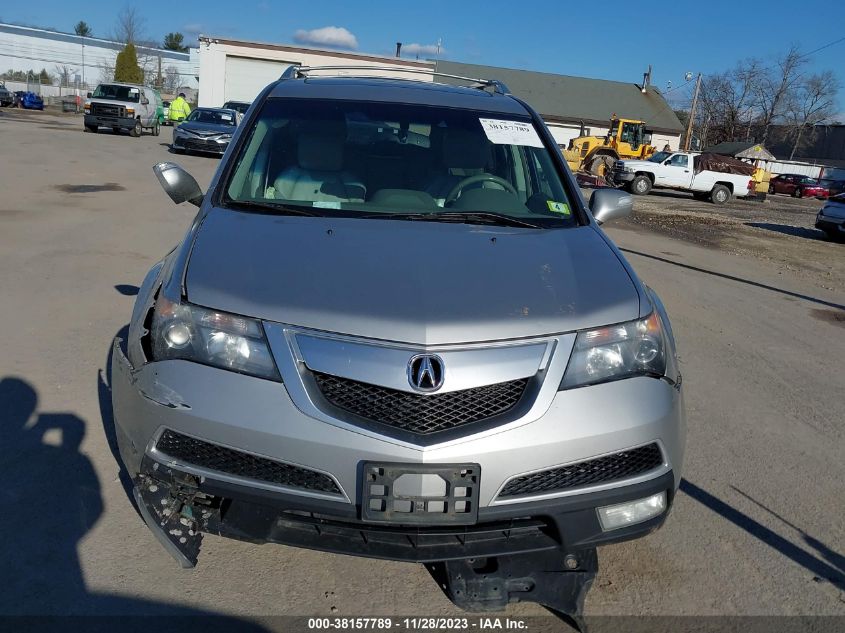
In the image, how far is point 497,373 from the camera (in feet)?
7.93

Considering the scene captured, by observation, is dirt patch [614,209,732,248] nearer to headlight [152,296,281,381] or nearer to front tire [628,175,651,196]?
front tire [628,175,651,196]

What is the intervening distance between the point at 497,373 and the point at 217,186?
1.85 m

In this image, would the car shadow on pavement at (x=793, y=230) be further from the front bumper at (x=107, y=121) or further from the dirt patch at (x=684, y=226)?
the front bumper at (x=107, y=121)

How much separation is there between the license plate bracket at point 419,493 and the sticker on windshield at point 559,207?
180 centimetres

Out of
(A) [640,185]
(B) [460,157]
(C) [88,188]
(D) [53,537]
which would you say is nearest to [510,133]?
(B) [460,157]

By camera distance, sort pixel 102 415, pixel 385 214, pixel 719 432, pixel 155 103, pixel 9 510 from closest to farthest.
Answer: pixel 9 510 < pixel 385 214 < pixel 102 415 < pixel 719 432 < pixel 155 103

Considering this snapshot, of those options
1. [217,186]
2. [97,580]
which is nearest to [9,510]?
[97,580]

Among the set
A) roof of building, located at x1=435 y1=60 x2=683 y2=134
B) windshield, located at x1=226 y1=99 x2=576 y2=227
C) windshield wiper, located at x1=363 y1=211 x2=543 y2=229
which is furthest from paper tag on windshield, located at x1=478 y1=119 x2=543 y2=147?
roof of building, located at x1=435 y1=60 x2=683 y2=134

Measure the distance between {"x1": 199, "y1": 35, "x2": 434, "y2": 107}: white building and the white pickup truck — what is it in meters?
20.7

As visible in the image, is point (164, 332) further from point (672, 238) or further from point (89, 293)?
point (672, 238)

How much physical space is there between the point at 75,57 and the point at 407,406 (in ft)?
350

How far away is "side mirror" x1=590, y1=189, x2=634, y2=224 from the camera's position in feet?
13.5

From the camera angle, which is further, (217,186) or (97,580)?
(217,186)

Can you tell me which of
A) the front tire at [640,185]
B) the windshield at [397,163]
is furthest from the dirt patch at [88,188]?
the front tire at [640,185]
